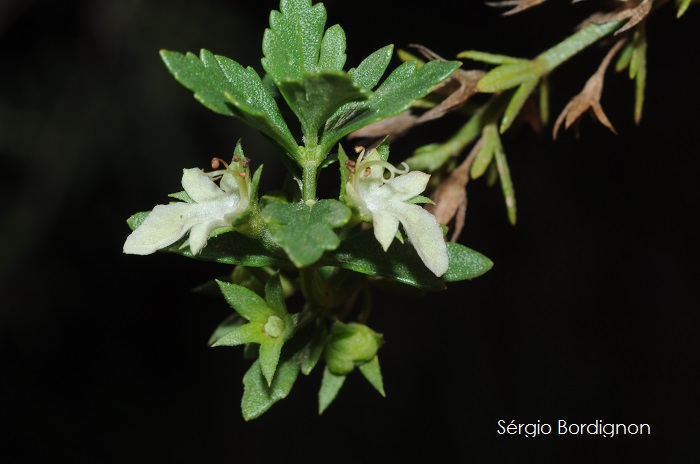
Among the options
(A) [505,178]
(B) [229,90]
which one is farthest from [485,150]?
(B) [229,90]

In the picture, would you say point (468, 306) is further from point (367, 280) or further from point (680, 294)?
point (367, 280)

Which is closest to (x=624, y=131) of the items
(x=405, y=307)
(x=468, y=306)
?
(x=468, y=306)

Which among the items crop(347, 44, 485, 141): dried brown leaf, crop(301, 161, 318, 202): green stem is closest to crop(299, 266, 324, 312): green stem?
crop(301, 161, 318, 202): green stem

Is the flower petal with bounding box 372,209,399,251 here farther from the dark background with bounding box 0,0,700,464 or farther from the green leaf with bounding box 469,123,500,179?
the dark background with bounding box 0,0,700,464

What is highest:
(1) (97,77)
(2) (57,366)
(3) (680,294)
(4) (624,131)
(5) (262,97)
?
(5) (262,97)

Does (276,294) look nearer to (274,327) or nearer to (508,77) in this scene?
(274,327)
